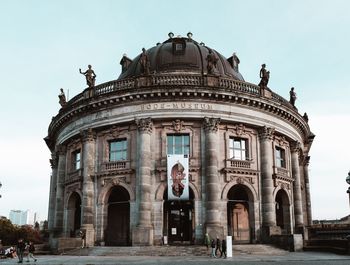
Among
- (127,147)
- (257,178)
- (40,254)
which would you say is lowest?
(40,254)

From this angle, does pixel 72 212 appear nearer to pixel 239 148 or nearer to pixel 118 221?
pixel 118 221

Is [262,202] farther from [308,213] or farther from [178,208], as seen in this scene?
[308,213]

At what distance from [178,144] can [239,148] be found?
519cm

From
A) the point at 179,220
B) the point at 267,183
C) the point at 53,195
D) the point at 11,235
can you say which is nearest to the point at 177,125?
the point at 179,220

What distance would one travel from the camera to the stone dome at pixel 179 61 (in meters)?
40.9

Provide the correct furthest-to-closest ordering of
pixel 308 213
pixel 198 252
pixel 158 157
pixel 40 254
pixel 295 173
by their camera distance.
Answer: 1. pixel 308 213
2. pixel 295 173
3. pixel 158 157
4. pixel 40 254
5. pixel 198 252

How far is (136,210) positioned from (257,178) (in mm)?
10173

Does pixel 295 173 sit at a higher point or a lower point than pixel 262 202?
higher

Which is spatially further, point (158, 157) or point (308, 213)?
point (308, 213)

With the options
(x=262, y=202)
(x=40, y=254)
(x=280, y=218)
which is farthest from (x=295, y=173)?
(x=40, y=254)

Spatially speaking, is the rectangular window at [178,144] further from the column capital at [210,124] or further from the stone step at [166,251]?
the stone step at [166,251]

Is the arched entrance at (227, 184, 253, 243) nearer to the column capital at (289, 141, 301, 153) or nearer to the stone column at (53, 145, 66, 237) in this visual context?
the column capital at (289, 141, 301, 153)

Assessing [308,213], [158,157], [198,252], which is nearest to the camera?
[198,252]

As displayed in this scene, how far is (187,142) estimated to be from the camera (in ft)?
112
